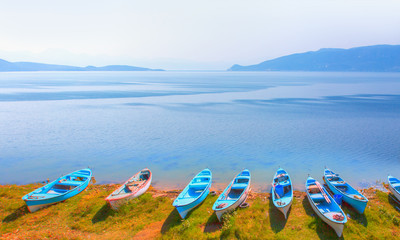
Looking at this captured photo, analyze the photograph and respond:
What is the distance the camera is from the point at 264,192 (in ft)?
70.2

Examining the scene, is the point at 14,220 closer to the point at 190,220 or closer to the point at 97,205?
the point at 97,205

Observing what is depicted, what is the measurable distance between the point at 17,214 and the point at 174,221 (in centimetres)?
1145

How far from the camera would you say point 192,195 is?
19047mm

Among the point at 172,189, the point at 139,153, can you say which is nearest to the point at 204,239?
the point at 172,189

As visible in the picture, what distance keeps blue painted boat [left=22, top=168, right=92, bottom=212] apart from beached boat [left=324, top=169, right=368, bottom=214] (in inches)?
831

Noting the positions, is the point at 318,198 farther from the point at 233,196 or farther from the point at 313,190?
the point at 233,196

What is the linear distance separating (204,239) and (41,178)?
67.2 feet

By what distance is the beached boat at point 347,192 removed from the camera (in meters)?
16.2

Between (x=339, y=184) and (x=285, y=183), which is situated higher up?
(x=285, y=183)

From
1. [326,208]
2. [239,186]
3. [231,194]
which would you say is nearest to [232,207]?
[231,194]

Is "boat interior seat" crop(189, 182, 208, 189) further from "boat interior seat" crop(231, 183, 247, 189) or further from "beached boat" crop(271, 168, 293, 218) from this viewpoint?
"beached boat" crop(271, 168, 293, 218)

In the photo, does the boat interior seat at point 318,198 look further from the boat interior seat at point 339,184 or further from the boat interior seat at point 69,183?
the boat interior seat at point 69,183

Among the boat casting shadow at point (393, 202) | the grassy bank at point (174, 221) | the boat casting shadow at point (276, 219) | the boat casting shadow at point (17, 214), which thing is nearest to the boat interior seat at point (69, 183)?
the grassy bank at point (174, 221)

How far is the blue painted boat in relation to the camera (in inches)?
706
